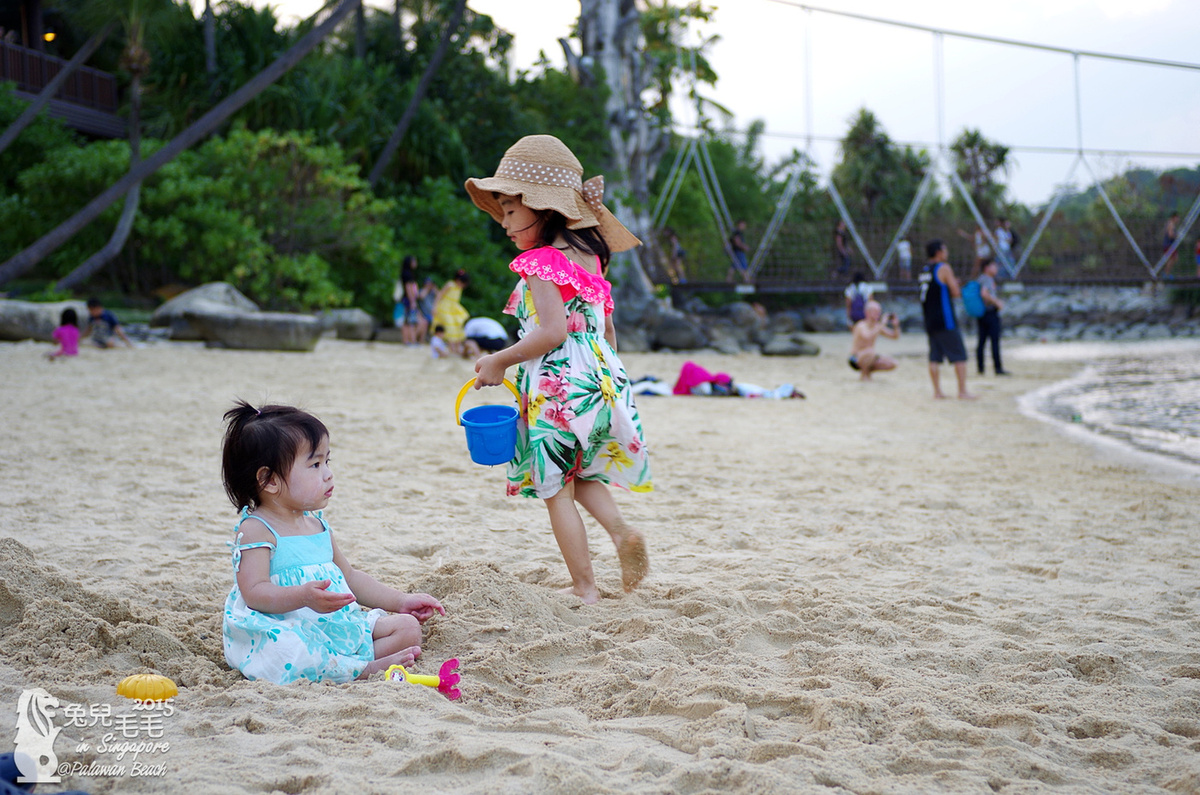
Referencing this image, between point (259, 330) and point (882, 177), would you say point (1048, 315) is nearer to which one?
point (882, 177)

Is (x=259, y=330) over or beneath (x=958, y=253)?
beneath

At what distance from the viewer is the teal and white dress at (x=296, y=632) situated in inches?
84.3

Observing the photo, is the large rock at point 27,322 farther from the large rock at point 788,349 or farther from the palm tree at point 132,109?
the large rock at point 788,349

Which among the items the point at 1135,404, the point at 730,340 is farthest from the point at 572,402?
the point at 730,340

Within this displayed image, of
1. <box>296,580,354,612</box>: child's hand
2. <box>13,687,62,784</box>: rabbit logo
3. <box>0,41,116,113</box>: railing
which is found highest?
<box>0,41,116,113</box>: railing

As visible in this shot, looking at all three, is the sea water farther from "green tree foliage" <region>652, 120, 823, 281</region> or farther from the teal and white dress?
"green tree foliage" <region>652, 120, 823, 281</region>

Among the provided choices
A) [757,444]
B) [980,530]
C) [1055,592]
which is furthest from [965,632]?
[757,444]

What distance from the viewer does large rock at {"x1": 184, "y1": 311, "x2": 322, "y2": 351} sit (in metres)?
11.4

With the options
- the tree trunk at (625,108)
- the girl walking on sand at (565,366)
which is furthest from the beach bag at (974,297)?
the girl walking on sand at (565,366)

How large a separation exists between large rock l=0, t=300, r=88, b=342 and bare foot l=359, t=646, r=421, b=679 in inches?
419

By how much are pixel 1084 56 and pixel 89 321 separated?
58.3 feet

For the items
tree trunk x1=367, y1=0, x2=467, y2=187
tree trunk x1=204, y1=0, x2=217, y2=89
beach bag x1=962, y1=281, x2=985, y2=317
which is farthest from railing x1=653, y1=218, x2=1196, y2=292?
tree trunk x1=204, y1=0, x2=217, y2=89

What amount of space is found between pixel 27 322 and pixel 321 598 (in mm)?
10968

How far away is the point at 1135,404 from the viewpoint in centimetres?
924
